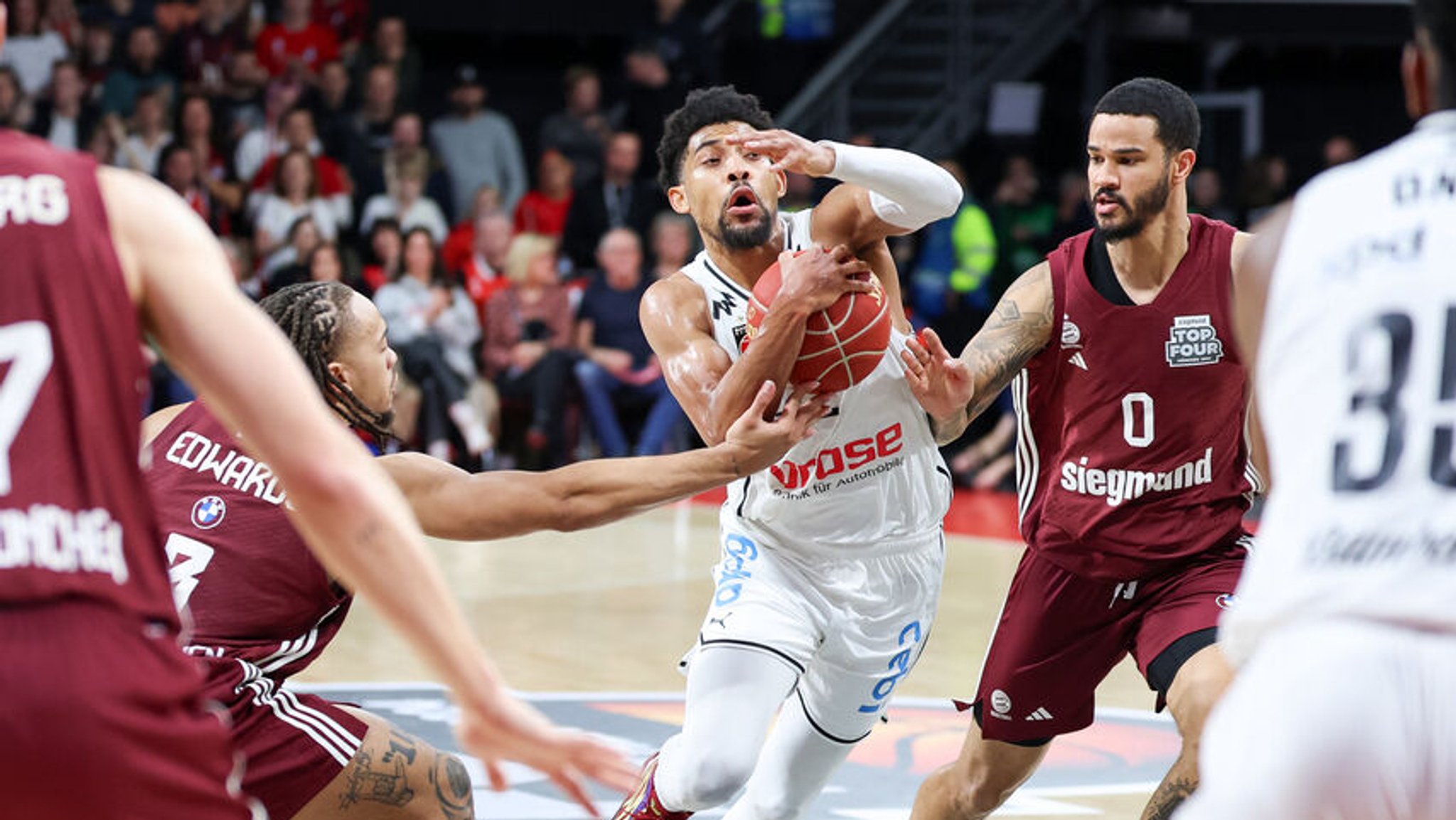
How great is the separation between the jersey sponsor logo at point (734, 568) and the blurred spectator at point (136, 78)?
32.9 feet

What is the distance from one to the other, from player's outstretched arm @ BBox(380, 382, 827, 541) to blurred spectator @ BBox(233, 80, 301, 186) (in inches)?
424

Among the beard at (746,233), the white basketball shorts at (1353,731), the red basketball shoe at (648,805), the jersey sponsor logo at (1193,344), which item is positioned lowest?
the red basketball shoe at (648,805)

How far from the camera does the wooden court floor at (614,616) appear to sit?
834 cm

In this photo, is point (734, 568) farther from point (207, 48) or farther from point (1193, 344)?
point (207, 48)

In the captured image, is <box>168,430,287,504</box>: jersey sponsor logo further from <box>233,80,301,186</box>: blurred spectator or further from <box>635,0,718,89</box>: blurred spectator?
<box>635,0,718,89</box>: blurred spectator

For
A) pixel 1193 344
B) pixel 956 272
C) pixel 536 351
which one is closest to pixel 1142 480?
pixel 1193 344

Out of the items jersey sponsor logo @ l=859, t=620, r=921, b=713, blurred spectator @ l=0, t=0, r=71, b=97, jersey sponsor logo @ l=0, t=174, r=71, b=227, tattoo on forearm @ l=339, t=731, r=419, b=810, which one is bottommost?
jersey sponsor logo @ l=859, t=620, r=921, b=713

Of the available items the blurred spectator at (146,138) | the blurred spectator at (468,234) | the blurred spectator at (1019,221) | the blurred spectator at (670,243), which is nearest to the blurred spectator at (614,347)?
the blurred spectator at (670,243)

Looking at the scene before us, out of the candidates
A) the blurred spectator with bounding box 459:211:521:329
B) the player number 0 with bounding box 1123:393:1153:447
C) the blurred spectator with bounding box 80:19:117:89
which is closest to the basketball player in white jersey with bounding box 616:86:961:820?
the player number 0 with bounding box 1123:393:1153:447

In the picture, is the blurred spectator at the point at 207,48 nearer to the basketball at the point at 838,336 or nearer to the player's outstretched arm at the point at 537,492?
the basketball at the point at 838,336

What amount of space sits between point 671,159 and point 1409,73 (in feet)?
10.8

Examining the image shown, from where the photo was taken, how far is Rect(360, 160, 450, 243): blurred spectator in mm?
14383

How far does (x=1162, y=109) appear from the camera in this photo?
561 centimetres

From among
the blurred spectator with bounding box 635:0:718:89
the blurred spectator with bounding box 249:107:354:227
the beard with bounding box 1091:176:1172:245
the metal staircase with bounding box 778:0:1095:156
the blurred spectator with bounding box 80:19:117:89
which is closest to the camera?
the beard with bounding box 1091:176:1172:245
